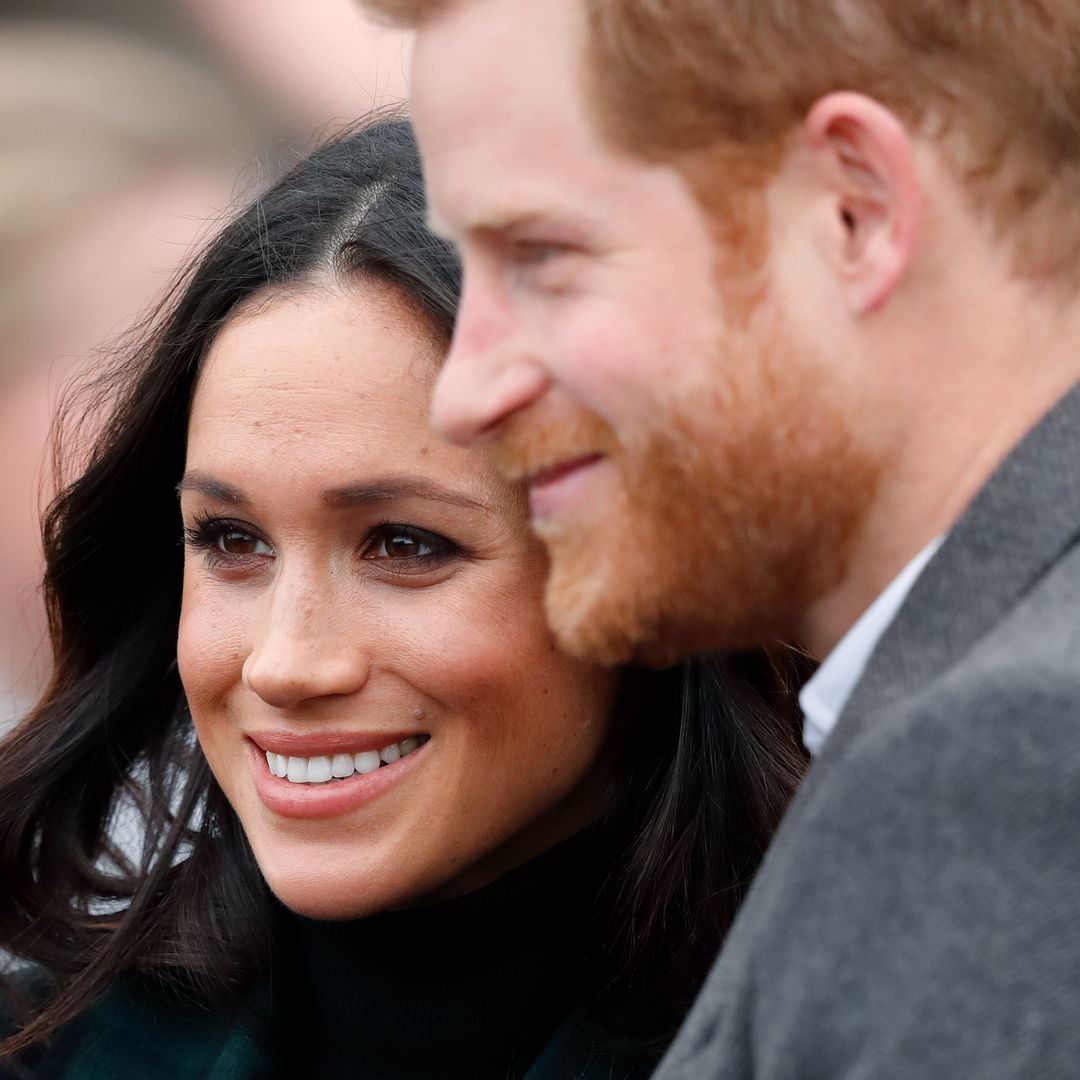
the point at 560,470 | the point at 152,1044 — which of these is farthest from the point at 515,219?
the point at 152,1044

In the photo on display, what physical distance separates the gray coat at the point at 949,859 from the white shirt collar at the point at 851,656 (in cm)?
11

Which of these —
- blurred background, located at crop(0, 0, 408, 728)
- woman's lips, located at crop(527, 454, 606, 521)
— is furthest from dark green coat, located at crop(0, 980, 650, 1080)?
blurred background, located at crop(0, 0, 408, 728)

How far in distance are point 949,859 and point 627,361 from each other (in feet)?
2.14

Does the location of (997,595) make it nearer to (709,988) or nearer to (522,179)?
(709,988)

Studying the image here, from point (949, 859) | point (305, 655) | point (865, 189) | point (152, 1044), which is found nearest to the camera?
point (949, 859)

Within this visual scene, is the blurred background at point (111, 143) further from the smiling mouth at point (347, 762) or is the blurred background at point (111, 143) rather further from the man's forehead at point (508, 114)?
the man's forehead at point (508, 114)

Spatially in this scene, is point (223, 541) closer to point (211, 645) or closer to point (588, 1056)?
point (211, 645)

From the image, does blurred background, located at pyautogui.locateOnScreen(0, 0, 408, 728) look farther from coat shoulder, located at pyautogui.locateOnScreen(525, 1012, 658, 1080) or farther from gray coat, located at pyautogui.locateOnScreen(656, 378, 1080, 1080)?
gray coat, located at pyautogui.locateOnScreen(656, 378, 1080, 1080)

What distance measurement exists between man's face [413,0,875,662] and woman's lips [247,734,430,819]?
0.75 m

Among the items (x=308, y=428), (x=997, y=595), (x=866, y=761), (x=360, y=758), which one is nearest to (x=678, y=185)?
(x=997, y=595)

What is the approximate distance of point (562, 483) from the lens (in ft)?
5.98

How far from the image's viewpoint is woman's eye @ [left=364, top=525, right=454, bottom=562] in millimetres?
2484

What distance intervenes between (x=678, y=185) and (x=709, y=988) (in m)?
0.77

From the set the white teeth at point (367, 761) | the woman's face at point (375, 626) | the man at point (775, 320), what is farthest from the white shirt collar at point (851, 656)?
the white teeth at point (367, 761)
